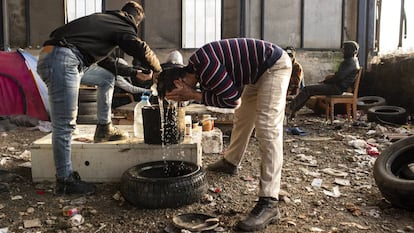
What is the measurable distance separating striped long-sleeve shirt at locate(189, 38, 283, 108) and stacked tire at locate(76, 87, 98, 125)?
15.0 ft

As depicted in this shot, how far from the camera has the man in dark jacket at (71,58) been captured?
3559mm

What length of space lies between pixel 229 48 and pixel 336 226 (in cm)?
154

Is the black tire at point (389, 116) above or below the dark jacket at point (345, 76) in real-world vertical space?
below

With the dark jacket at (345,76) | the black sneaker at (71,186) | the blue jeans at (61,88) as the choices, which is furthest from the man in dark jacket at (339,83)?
the blue jeans at (61,88)

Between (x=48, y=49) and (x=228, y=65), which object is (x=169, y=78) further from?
(x=48, y=49)

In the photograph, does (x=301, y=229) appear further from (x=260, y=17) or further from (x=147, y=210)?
(x=260, y=17)

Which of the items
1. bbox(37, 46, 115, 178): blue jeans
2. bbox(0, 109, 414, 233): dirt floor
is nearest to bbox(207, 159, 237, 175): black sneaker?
bbox(0, 109, 414, 233): dirt floor

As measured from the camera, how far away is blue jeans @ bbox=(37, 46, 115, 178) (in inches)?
140

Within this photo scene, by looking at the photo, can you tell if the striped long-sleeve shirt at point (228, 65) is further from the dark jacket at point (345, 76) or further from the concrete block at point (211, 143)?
the dark jacket at point (345, 76)

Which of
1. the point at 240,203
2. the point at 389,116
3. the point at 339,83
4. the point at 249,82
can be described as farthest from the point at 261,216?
the point at 389,116

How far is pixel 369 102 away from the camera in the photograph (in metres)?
10.2

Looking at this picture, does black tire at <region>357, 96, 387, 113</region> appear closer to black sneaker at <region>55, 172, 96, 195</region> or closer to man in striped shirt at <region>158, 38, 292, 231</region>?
man in striped shirt at <region>158, 38, 292, 231</region>

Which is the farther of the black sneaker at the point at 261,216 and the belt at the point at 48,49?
the belt at the point at 48,49

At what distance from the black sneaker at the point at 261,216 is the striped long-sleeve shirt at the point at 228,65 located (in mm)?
806
